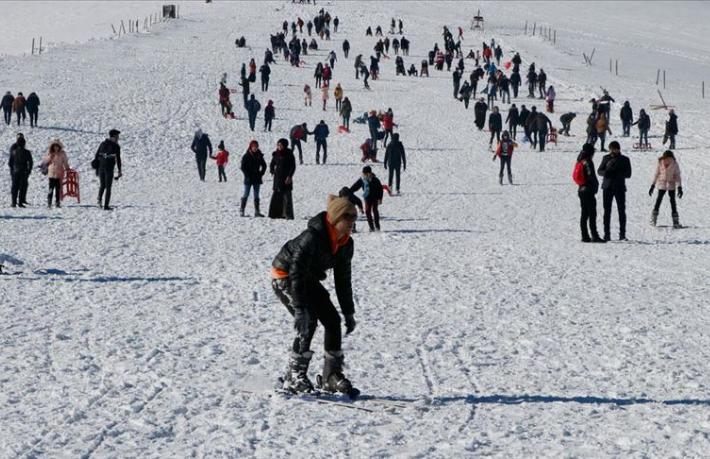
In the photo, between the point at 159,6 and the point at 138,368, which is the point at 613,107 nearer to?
the point at 138,368

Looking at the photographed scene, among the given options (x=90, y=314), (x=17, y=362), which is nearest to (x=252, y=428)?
(x=17, y=362)

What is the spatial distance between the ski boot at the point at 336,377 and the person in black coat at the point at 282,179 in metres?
10.7

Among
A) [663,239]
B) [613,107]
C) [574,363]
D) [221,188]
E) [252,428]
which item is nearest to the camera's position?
[252,428]

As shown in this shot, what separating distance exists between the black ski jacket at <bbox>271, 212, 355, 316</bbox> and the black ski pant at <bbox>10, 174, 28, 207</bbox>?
13422mm

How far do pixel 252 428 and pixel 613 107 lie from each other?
1483 inches

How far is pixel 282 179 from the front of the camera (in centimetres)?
1830

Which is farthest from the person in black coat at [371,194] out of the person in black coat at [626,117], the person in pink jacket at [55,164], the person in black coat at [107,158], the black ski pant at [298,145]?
the person in black coat at [626,117]

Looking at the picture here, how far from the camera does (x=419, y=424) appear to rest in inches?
276

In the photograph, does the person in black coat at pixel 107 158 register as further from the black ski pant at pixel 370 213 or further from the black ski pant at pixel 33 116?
the black ski pant at pixel 33 116

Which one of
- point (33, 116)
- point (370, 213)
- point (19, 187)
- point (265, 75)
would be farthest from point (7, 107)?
point (370, 213)

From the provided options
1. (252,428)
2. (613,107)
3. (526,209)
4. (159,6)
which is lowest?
(252,428)

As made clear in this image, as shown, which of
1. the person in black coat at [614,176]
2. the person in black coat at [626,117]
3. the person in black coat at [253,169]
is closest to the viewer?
the person in black coat at [614,176]

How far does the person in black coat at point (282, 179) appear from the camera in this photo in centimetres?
1806

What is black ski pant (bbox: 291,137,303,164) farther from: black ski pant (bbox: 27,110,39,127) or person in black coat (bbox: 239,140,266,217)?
person in black coat (bbox: 239,140,266,217)
